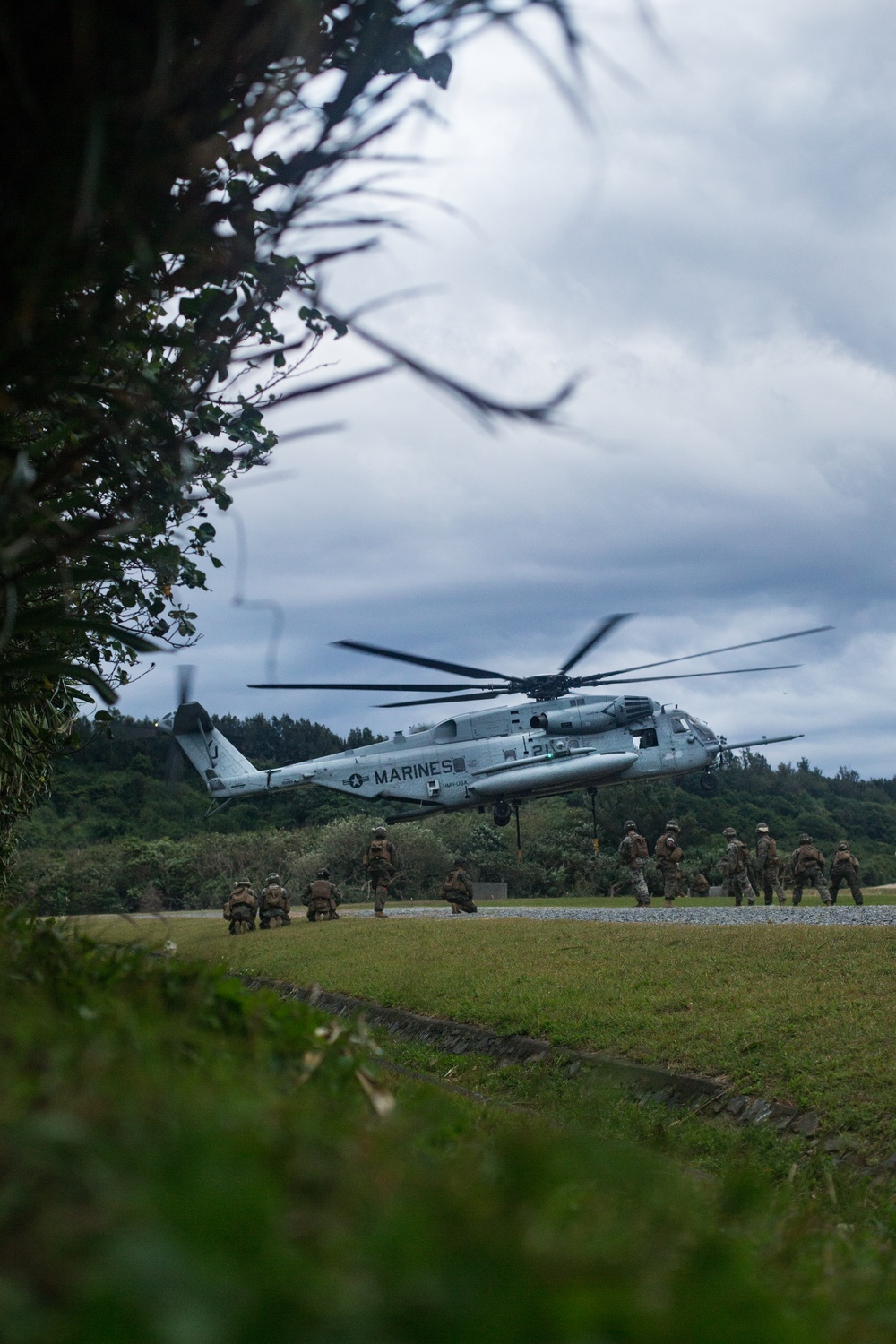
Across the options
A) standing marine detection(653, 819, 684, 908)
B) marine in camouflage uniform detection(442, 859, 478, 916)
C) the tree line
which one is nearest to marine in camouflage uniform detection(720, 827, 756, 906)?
standing marine detection(653, 819, 684, 908)

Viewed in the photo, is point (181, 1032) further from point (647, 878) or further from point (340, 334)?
point (647, 878)

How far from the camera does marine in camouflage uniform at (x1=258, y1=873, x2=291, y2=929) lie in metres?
23.3

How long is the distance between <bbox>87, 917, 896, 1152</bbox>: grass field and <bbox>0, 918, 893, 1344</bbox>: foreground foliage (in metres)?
1.84

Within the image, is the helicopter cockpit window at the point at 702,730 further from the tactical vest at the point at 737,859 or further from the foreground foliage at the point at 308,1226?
the foreground foliage at the point at 308,1226

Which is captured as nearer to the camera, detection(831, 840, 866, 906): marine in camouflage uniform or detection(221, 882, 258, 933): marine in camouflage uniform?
detection(831, 840, 866, 906): marine in camouflage uniform

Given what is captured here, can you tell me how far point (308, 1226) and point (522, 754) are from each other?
26080 millimetres

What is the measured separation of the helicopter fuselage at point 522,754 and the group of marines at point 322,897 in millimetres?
3041

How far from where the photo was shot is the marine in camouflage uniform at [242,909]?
22328mm

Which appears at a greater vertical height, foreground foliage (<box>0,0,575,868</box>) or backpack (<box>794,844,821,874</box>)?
foreground foliage (<box>0,0,575,868</box>)

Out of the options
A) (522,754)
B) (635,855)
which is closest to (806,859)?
(635,855)

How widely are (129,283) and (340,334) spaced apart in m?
1.47

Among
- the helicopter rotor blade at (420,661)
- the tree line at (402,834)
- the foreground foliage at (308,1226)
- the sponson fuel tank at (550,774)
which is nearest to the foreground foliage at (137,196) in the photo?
the foreground foliage at (308,1226)

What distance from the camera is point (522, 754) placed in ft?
88.9

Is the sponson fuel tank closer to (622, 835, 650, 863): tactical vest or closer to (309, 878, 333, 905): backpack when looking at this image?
(622, 835, 650, 863): tactical vest
